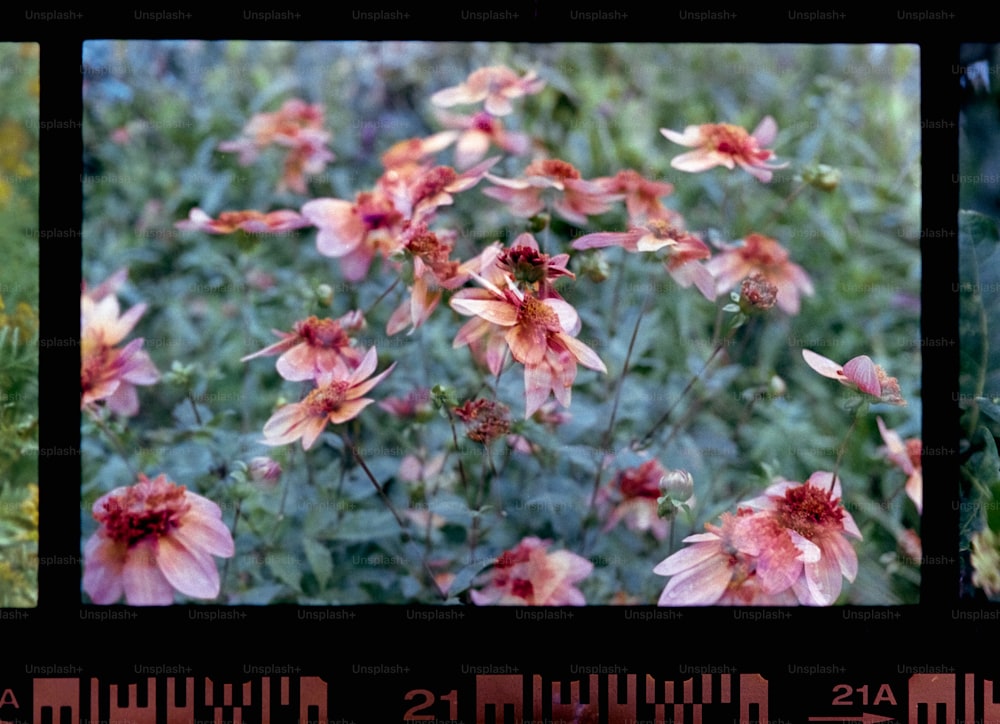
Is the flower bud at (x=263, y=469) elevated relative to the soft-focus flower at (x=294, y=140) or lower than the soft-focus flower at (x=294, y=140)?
lower

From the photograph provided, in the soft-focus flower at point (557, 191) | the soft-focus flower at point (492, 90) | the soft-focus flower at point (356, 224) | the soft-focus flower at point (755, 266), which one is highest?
the soft-focus flower at point (492, 90)

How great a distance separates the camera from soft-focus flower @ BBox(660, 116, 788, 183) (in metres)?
1.30

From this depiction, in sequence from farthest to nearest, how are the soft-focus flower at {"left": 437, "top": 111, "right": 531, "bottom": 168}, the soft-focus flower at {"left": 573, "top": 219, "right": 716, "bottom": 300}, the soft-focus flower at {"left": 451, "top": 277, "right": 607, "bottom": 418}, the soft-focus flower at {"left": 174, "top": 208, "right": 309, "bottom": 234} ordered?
the soft-focus flower at {"left": 437, "top": 111, "right": 531, "bottom": 168} → the soft-focus flower at {"left": 174, "top": 208, "right": 309, "bottom": 234} → the soft-focus flower at {"left": 573, "top": 219, "right": 716, "bottom": 300} → the soft-focus flower at {"left": 451, "top": 277, "right": 607, "bottom": 418}

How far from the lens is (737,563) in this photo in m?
1.19

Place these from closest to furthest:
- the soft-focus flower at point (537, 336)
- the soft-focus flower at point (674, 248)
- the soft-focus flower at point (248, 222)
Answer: the soft-focus flower at point (537, 336) → the soft-focus flower at point (674, 248) → the soft-focus flower at point (248, 222)

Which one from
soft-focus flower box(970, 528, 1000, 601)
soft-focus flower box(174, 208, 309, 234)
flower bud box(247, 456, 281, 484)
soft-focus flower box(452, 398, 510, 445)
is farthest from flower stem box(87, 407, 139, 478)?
soft-focus flower box(970, 528, 1000, 601)

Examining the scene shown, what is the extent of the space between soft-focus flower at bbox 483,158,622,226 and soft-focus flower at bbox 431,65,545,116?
5.3 inches

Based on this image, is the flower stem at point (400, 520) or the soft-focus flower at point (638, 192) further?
the soft-focus flower at point (638, 192)

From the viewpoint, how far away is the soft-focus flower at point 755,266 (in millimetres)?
1358

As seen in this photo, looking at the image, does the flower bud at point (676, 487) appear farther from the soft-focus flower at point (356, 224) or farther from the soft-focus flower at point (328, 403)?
the soft-focus flower at point (356, 224)

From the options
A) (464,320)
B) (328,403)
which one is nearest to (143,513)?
(328,403)

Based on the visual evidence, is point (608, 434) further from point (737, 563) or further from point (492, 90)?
point (492, 90)

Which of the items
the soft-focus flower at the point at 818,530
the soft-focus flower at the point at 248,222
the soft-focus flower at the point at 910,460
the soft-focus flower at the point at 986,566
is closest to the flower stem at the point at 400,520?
the soft-focus flower at the point at 248,222

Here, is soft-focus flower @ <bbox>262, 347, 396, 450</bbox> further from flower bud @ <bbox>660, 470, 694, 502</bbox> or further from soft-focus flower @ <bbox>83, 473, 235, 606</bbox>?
flower bud @ <bbox>660, 470, 694, 502</bbox>
